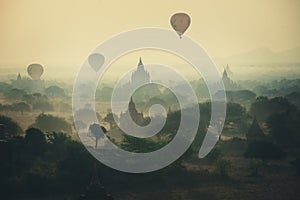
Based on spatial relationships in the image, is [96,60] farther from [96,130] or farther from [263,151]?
[263,151]

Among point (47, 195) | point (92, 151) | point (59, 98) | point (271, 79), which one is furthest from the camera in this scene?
point (271, 79)

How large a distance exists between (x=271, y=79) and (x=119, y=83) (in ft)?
19.8

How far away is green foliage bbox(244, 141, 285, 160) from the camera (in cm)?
1387

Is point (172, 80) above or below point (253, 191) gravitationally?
above

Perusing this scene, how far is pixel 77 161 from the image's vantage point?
12.8 meters

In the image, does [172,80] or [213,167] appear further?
[172,80]

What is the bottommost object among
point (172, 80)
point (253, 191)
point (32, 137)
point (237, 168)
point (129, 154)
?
point (253, 191)

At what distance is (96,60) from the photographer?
15.0 m

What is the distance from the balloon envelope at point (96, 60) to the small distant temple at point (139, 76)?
1.31 metres

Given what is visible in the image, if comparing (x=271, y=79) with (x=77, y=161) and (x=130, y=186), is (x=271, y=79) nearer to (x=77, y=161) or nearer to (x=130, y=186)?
(x=130, y=186)

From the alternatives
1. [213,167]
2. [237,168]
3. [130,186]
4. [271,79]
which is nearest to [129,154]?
[130,186]

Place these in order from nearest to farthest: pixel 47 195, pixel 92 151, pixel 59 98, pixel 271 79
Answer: pixel 47 195
pixel 92 151
pixel 59 98
pixel 271 79

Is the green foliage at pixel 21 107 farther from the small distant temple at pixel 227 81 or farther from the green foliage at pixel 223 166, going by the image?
the small distant temple at pixel 227 81

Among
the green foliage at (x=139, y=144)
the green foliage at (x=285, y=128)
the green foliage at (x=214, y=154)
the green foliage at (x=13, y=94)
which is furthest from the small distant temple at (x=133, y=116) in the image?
the green foliage at (x=285, y=128)
